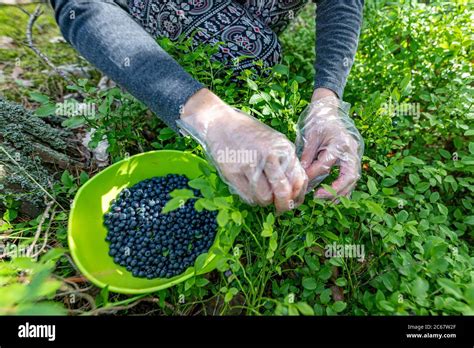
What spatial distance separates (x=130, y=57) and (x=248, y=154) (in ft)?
2.07

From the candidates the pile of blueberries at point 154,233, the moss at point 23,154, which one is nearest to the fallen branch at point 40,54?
the moss at point 23,154

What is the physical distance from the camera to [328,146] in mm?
1552

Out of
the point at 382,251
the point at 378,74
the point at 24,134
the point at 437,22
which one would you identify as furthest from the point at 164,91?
the point at 437,22

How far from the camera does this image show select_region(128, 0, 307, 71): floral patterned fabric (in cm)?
200

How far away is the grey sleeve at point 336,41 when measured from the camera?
5.90ft

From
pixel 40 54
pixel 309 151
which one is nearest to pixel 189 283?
pixel 309 151

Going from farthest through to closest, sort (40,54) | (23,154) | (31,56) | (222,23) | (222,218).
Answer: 1. (31,56)
2. (40,54)
3. (222,23)
4. (23,154)
5. (222,218)

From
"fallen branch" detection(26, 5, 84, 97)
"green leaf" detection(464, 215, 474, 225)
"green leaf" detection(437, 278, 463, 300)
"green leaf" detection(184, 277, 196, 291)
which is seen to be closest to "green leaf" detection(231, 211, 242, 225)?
"green leaf" detection(184, 277, 196, 291)

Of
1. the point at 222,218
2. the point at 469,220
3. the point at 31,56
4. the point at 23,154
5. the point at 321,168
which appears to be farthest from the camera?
the point at 31,56

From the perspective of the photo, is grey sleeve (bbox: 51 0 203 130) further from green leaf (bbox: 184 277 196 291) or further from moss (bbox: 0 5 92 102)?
moss (bbox: 0 5 92 102)
